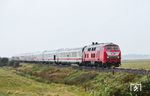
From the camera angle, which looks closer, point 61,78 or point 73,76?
point 73,76

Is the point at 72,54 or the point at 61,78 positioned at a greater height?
the point at 72,54

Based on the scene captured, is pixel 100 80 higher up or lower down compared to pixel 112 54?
lower down

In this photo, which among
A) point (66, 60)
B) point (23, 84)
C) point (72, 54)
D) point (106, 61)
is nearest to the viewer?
point (106, 61)

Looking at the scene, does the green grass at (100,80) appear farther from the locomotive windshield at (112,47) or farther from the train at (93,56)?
the locomotive windshield at (112,47)

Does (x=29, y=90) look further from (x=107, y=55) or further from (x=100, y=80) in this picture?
(x=107, y=55)

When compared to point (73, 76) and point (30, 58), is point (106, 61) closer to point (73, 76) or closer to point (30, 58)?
point (73, 76)

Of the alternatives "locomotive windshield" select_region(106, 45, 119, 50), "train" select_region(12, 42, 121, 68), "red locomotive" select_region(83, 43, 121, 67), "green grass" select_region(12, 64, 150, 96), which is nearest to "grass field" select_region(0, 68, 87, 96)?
"green grass" select_region(12, 64, 150, 96)

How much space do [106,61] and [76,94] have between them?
396 inches

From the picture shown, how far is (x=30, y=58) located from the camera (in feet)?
411

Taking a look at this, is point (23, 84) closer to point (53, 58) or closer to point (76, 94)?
point (76, 94)

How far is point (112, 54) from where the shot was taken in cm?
5278

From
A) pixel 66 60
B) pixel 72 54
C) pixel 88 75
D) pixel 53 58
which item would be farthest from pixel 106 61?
pixel 53 58

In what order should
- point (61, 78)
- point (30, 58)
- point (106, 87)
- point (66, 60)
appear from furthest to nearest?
point (30, 58) → point (66, 60) → point (61, 78) → point (106, 87)

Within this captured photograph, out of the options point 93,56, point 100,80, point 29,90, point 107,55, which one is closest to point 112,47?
point 107,55
